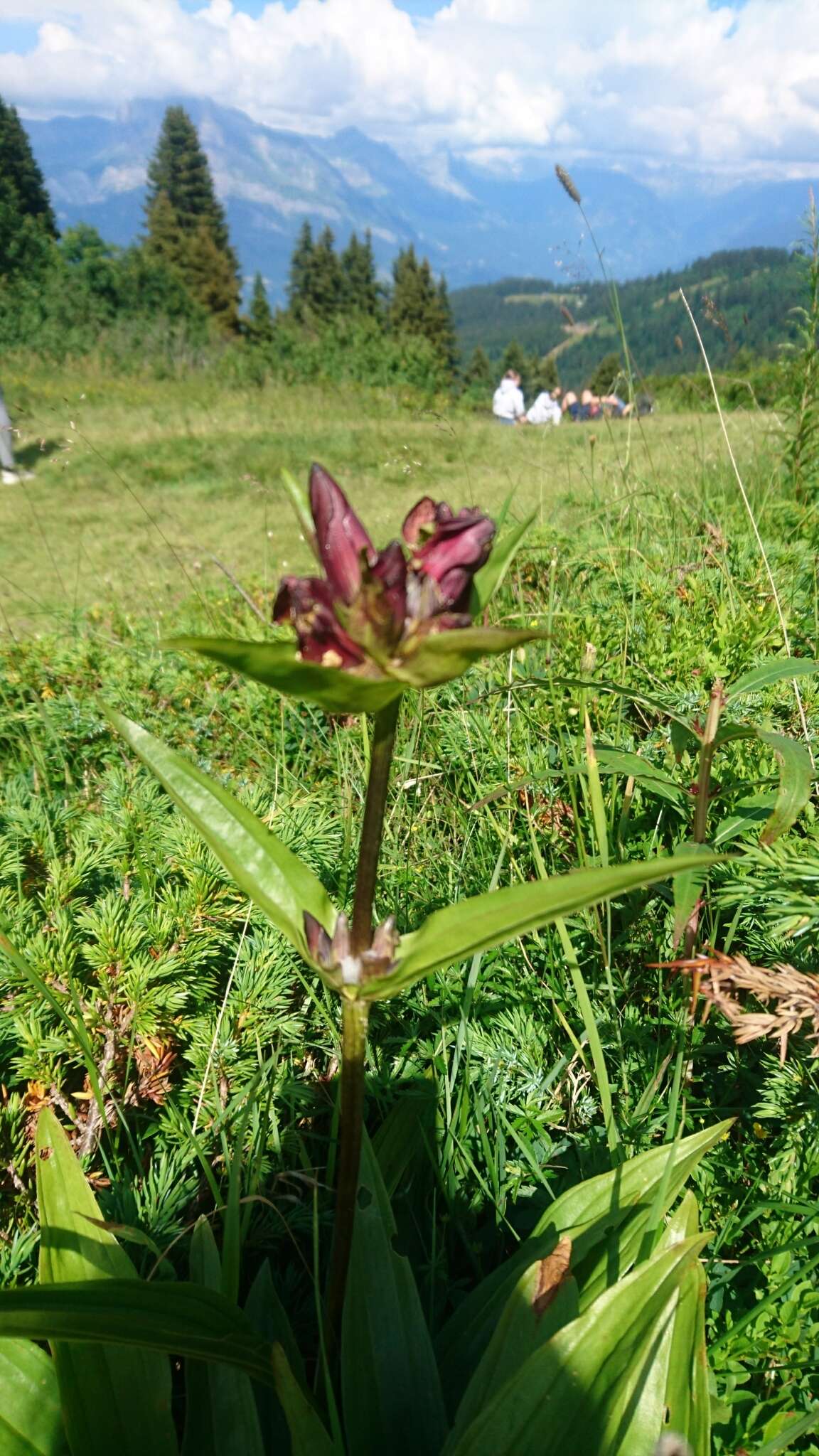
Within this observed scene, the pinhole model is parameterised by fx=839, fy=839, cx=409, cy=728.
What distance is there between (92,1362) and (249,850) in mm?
667

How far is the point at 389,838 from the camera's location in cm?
202

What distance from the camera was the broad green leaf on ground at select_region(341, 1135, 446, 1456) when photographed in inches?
41.2

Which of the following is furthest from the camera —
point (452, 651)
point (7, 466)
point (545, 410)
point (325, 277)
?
point (325, 277)

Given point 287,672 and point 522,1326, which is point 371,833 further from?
point 522,1326

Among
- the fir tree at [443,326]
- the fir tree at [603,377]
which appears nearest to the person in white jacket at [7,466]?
the fir tree at [603,377]

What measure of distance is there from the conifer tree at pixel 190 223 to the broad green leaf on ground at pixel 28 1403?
3964cm

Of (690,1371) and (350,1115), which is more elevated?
(350,1115)

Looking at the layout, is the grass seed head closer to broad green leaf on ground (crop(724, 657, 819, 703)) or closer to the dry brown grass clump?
broad green leaf on ground (crop(724, 657, 819, 703))

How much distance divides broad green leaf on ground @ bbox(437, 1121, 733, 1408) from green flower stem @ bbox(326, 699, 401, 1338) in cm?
21

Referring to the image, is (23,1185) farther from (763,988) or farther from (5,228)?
(5,228)

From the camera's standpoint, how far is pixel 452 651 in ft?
2.40

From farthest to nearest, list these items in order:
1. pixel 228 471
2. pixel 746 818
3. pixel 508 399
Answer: pixel 508 399 → pixel 228 471 → pixel 746 818

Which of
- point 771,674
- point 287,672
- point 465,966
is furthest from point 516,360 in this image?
point 287,672

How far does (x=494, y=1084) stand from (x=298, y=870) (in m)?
0.77
